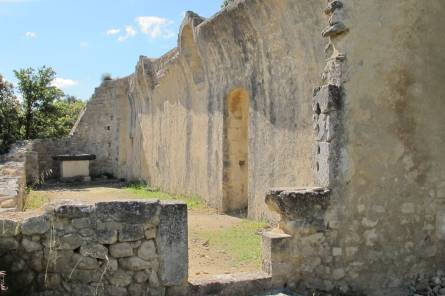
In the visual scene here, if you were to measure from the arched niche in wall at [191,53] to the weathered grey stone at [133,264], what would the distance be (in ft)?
27.1

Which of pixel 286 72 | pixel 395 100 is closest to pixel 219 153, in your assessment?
pixel 286 72

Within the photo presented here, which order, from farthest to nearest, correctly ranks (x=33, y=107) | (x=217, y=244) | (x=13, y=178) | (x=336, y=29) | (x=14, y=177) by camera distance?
(x=33, y=107) < (x=14, y=177) < (x=13, y=178) < (x=217, y=244) < (x=336, y=29)

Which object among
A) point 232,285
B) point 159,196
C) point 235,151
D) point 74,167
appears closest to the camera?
point 232,285

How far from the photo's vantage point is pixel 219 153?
11.2 metres

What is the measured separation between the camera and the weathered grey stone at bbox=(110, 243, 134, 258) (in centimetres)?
446

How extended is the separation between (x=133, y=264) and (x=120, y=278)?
7.0 inches

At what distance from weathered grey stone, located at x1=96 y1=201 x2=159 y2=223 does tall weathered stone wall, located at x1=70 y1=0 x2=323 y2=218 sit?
395 centimetres

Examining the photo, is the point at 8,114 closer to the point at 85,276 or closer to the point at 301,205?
the point at 85,276

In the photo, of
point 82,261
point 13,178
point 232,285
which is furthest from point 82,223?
point 13,178

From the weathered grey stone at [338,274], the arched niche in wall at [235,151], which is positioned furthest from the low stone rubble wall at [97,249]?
the arched niche in wall at [235,151]

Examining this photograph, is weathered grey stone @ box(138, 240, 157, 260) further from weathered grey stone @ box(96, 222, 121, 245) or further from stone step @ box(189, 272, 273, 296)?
stone step @ box(189, 272, 273, 296)

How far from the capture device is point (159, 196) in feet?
46.1

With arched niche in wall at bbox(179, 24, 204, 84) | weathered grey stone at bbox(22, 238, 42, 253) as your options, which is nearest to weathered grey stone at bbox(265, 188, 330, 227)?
weathered grey stone at bbox(22, 238, 42, 253)

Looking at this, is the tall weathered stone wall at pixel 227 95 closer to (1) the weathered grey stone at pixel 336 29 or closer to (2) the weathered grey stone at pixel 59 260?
(1) the weathered grey stone at pixel 336 29
